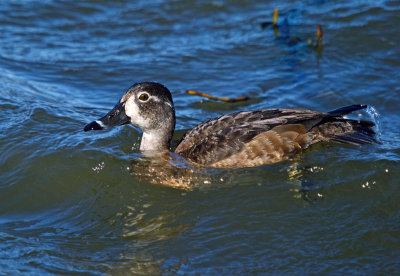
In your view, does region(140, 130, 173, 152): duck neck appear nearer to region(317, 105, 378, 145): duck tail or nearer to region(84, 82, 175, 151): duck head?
region(84, 82, 175, 151): duck head

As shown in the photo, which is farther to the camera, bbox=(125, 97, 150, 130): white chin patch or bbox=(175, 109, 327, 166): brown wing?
bbox=(125, 97, 150, 130): white chin patch

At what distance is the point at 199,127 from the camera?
25.3ft

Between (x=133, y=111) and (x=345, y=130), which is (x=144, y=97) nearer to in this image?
(x=133, y=111)

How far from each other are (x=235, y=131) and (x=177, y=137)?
4.85 feet

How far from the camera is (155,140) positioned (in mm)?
7770

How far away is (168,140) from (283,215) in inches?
86.8

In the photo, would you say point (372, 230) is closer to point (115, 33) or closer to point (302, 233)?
point (302, 233)

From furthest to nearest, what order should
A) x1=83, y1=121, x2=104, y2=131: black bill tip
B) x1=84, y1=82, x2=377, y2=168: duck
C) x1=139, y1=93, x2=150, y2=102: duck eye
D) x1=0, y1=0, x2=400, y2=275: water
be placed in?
x1=139, y1=93, x2=150, y2=102: duck eye → x1=83, y1=121, x2=104, y2=131: black bill tip → x1=84, y1=82, x2=377, y2=168: duck → x1=0, y1=0, x2=400, y2=275: water

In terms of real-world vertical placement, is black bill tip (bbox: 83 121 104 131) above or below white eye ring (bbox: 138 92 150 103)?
below

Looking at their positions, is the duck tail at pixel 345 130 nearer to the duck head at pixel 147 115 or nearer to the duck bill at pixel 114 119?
the duck head at pixel 147 115

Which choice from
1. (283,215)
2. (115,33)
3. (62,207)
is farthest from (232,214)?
(115,33)

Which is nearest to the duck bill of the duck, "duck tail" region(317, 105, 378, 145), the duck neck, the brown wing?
the duck

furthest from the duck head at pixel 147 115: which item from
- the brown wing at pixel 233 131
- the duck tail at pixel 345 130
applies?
the duck tail at pixel 345 130

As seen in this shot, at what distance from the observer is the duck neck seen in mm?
7766
